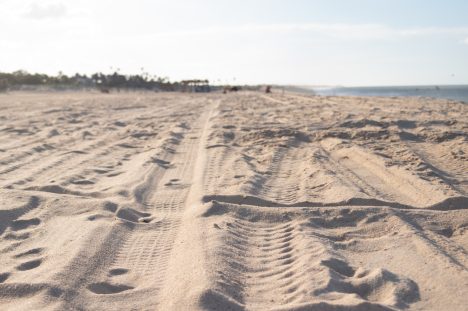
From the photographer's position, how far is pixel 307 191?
446 cm

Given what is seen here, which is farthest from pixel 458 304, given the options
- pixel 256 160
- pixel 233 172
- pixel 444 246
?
pixel 256 160

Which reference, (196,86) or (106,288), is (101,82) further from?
(106,288)

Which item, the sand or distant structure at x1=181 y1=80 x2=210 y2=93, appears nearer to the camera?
the sand

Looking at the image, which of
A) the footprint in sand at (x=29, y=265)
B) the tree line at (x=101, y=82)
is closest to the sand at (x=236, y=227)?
the footprint in sand at (x=29, y=265)

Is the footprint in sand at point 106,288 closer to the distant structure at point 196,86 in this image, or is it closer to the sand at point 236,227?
the sand at point 236,227

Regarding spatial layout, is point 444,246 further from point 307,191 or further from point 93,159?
point 93,159

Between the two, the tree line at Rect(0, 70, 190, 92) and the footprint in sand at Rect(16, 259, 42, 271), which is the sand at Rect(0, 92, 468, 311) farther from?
the tree line at Rect(0, 70, 190, 92)

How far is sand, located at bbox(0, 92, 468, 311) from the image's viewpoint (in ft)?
8.04

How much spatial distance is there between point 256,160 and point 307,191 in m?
1.71

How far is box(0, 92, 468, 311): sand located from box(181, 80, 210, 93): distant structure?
1749 inches

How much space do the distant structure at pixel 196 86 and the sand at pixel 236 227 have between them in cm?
4441

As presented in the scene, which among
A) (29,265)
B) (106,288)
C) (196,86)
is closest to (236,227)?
(106,288)

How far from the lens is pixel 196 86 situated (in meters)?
52.0

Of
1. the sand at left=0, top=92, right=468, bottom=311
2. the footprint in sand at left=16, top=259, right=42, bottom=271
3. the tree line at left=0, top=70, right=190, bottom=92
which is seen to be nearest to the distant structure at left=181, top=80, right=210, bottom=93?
the tree line at left=0, top=70, right=190, bottom=92
